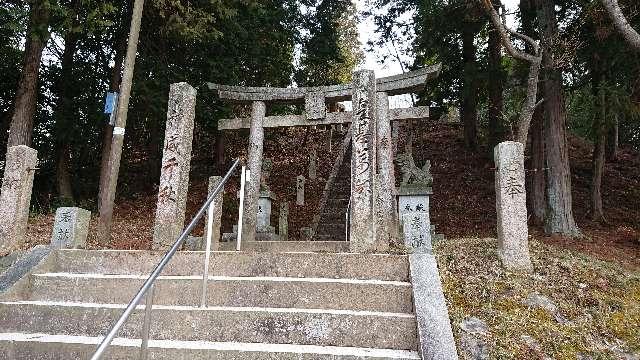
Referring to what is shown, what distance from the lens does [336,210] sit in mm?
11984

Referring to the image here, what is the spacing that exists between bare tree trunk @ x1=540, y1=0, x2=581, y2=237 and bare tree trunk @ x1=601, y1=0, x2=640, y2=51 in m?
2.02

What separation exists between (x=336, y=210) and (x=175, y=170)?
22.1 ft

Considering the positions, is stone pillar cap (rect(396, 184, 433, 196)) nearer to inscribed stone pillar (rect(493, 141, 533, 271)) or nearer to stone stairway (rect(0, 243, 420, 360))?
inscribed stone pillar (rect(493, 141, 533, 271))

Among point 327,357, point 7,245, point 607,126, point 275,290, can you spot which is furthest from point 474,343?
point 607,126

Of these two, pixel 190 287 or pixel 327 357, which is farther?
pixel 190 287

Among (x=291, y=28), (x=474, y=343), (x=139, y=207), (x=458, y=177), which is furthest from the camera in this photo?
(x=458, y=177)

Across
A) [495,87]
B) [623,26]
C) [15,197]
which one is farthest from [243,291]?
[495,87]

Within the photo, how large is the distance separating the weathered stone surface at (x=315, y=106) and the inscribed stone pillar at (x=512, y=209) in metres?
4.09

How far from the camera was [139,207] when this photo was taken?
1233 centimetres

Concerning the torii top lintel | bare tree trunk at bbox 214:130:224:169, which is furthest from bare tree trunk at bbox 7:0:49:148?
bare tree trunk at bbox 214:130:224:169

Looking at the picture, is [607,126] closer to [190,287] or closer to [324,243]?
[324,243]

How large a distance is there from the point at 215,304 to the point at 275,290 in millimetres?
552

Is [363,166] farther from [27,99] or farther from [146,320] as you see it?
[27,99]

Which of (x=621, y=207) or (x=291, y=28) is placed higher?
(x=291, y=28)
